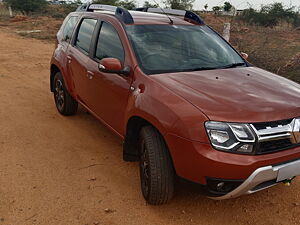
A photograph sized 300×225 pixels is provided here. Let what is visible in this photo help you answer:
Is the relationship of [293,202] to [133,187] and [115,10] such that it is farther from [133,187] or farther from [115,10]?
[115,10]

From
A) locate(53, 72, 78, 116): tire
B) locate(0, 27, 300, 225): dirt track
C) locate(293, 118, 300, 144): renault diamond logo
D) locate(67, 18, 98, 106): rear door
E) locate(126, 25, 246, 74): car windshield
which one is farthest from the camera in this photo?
locate(53, 72, 78, 116): tire

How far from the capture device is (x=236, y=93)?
2.79 m

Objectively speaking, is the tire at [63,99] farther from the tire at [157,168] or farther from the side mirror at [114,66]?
the tire at [157,168]

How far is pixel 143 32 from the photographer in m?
3.62

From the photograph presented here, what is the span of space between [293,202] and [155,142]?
1.50 meters

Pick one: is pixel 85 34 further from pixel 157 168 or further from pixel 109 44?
pixel 157 168

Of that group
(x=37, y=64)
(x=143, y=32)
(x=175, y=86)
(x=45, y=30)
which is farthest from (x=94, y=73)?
(x=45, y=30)

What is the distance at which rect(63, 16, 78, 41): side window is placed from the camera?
4945mm

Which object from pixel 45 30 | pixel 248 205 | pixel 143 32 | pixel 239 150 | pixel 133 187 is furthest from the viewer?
pixel 45 30

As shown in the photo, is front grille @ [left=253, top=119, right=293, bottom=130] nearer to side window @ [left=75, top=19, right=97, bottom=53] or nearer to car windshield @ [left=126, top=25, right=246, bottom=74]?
car windshield @ [left=126, top=25, right=246, bottom=74]

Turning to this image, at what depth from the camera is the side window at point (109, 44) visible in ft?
11.8

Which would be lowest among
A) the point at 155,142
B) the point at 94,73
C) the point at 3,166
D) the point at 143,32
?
the point at 3,166

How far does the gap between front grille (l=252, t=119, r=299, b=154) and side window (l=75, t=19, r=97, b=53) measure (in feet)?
8.42

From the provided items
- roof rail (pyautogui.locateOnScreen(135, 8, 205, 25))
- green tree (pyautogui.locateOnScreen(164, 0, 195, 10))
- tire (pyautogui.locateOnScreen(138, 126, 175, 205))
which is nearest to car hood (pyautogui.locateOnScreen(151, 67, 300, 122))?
tire (pyautogui.locateOnScreen(138, 126, 175, 205))
